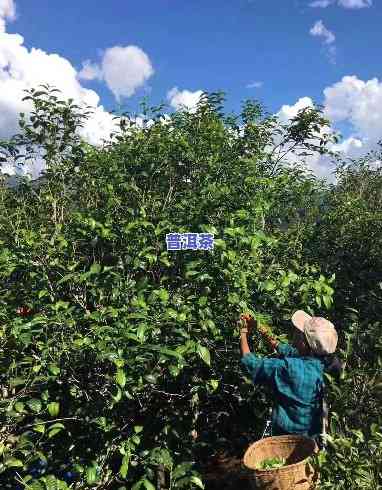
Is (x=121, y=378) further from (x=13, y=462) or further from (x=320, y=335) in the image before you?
(x=320, y=335)

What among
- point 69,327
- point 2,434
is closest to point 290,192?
point 69,327

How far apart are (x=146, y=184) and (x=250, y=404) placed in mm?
1921

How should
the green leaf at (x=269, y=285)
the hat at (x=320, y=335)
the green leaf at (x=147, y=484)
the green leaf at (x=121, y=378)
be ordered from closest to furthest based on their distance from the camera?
the green leaf at (x=121, y=378)
the green leaf at (x=147, y=484)
the hat at (x=320, y=335)
the green leaf at (x=269, y=285)

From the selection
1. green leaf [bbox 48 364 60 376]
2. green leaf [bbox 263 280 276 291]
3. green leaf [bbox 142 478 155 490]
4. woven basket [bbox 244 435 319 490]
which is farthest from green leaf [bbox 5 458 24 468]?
green leaf [bbox 263 280 276 291]

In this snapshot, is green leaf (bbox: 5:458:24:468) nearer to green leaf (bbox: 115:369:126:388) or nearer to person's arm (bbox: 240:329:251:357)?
green leaf (bbox: 115:369:126:388)

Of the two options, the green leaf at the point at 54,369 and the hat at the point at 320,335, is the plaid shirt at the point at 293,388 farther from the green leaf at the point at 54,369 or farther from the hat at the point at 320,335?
the green leaf at the point at 54,369

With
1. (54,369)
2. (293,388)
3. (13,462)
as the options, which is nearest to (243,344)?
(293,388)

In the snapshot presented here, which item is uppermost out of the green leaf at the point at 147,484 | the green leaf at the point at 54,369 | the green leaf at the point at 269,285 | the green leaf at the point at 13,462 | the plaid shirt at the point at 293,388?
the green leaf at the point at 269,285

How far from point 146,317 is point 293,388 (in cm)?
99

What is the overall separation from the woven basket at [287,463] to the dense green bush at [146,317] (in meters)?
0.22

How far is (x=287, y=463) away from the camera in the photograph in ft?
9.56

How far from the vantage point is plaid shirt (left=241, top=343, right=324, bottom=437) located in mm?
3119

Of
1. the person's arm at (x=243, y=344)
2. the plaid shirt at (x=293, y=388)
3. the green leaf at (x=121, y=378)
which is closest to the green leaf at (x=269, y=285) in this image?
the person's arm at (x=243, y=344)

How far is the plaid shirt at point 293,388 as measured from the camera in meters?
3.12
